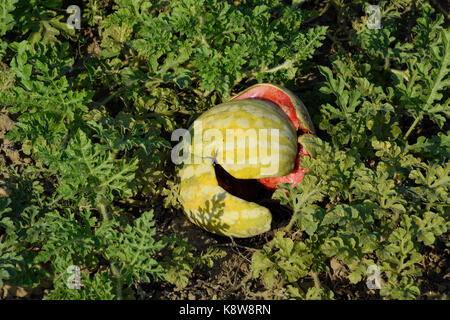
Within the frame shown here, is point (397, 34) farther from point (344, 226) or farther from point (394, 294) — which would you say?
point (394, 294)

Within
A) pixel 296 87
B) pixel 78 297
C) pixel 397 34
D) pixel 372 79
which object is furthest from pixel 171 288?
pixel 397 34

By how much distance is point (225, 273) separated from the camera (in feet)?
12.7

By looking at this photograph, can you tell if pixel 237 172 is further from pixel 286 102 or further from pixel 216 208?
pixel 286 102

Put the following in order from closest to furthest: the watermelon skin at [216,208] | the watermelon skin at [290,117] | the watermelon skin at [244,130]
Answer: the watermelon skin at [216,208]
the watermelon skin at [244,130]
the watermelon skin at [290,117]

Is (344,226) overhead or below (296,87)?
below

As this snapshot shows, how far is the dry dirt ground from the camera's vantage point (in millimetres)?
3684

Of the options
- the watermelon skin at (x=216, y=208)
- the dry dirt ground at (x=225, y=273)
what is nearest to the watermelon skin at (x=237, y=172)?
the watermelon skin at (x=216, y=208)

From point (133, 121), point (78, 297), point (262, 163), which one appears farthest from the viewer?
point (133, 121)

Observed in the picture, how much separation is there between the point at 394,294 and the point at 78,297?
2.22 m

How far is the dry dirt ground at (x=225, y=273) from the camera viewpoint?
3684mm

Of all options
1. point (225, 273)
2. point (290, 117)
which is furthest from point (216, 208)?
point (290, 117)

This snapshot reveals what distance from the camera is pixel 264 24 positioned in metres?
4.30

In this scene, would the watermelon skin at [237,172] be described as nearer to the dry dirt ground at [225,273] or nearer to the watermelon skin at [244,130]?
the watermelon skin at [244,130]

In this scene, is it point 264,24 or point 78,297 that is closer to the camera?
point 78,297
